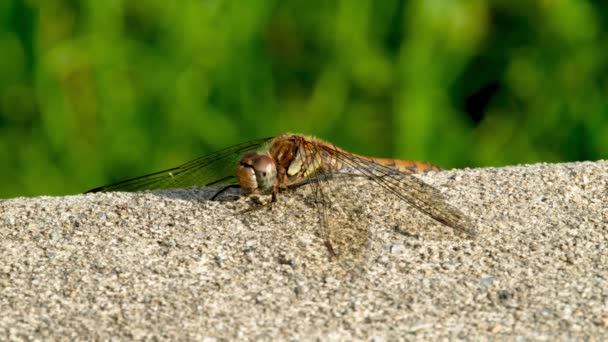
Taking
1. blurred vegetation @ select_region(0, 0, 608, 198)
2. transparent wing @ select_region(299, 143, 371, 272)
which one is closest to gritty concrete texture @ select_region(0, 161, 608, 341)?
transparent wing @ select_region(299, 143, 371, 272)

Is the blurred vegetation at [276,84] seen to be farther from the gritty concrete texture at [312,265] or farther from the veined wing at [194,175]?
the gritty concrete texture at [312,265]

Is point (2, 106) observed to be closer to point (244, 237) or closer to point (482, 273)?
point (244, 237)

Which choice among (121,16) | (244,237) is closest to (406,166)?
(244,237)

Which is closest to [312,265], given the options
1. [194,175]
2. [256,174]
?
[256,174]

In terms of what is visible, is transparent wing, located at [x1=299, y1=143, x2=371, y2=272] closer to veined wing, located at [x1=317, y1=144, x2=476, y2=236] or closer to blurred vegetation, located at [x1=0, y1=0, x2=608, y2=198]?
veined wing, located at [x1=317, y1=144, x2=476, y2=236]

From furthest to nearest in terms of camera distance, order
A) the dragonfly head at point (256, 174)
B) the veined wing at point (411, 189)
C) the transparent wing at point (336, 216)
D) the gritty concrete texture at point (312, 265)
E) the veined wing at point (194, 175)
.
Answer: the veined wing at point (194, 175), the dragonfly head at point (256, 174), the veined wing at point (411, 189), the transparent wing at point (336, 216), the gritty concrete texture at point (312, 265)

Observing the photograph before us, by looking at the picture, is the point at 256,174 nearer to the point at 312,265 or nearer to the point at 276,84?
the point at 312,265

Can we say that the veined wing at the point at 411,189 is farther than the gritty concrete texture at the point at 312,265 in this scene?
Yes

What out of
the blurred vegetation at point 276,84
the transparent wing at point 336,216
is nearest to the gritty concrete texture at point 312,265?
the transparent wing at point 336,216
